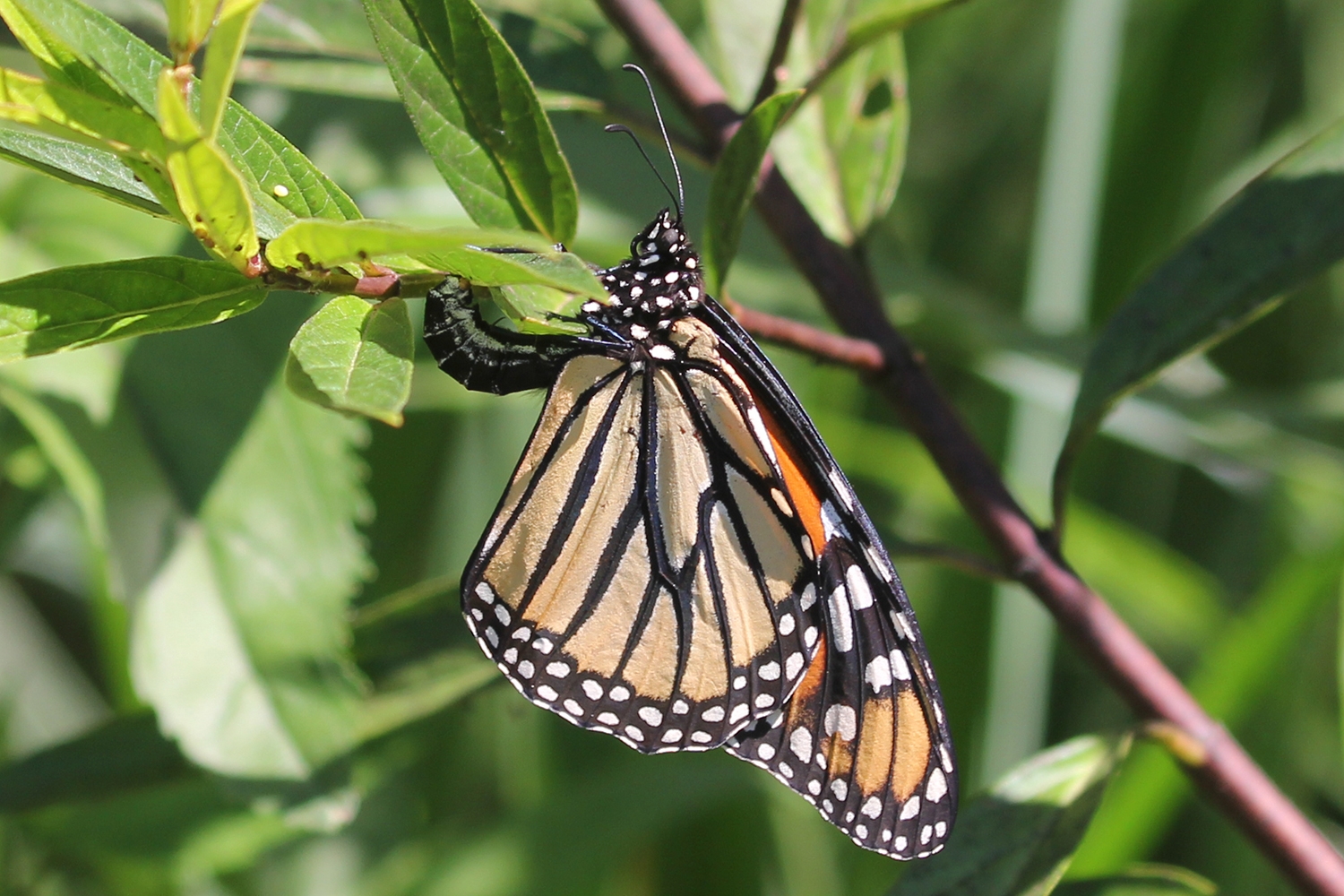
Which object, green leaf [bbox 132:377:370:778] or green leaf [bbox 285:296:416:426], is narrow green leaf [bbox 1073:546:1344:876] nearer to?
green leaf [bbox 132:377:370:778]

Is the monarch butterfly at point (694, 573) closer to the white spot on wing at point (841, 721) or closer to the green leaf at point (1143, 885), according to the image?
the white spot on wing at point (841, 721)

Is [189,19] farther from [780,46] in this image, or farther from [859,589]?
[859,589]

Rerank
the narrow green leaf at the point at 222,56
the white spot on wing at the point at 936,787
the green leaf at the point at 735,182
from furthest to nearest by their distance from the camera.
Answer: the white spot on wing at the point at 936,787 → the green leaf at the point at 735,182 → the narrow green leaf at the point at 222,56

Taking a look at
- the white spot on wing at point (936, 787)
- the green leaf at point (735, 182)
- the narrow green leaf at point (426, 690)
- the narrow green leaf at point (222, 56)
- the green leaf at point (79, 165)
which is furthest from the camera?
the narrow green leaf at point (426, 690)

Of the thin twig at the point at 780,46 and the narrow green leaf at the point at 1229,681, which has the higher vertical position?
the thin twig at the point at 780,46

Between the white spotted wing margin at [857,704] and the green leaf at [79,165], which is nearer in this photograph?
the green leaf at [79,165]

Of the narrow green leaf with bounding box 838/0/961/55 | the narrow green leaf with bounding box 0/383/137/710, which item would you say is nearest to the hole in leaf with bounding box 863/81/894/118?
the narrow green leaf with bounding box 838/0/961/55

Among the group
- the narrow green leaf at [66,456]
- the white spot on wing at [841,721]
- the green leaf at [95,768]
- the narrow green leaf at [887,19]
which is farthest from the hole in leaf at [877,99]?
the green leaf at [95,768]
